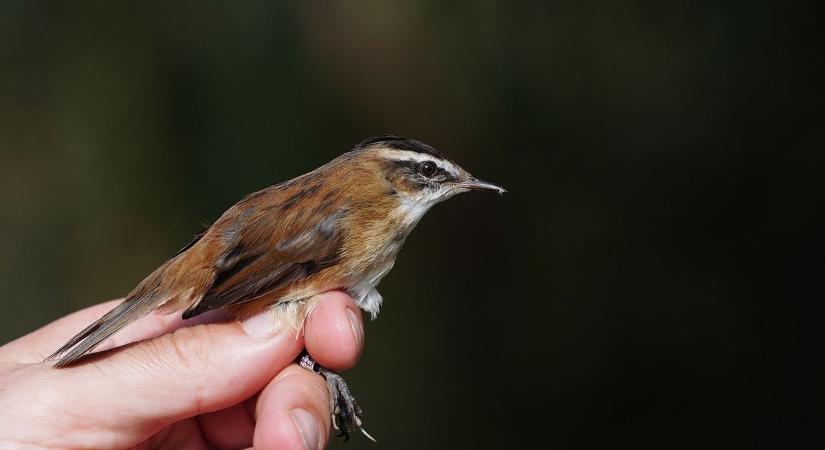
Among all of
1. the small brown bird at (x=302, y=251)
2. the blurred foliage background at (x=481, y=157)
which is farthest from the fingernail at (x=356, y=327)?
the blurred foliage background at (x=481, y=157)

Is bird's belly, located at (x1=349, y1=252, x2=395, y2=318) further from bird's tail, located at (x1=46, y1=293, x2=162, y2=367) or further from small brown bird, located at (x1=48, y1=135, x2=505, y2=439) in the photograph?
bird's tail, located at (x1=46, y1=293, x2=162, y2=367)

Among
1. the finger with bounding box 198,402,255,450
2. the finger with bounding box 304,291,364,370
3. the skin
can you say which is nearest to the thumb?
the skin

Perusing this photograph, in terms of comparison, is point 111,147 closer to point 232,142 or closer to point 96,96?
point 96,96

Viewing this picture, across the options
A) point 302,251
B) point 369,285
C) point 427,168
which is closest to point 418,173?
point 427,168

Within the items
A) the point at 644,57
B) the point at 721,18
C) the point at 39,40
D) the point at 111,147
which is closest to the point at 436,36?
the point at 644,57

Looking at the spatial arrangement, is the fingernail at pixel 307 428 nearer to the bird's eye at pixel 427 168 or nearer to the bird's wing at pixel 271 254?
the bird's wing at pixel 271 254

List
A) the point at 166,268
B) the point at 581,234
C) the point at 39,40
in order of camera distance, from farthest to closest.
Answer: the point at 39,40 < the point at 581,234 < the point at 166,268
